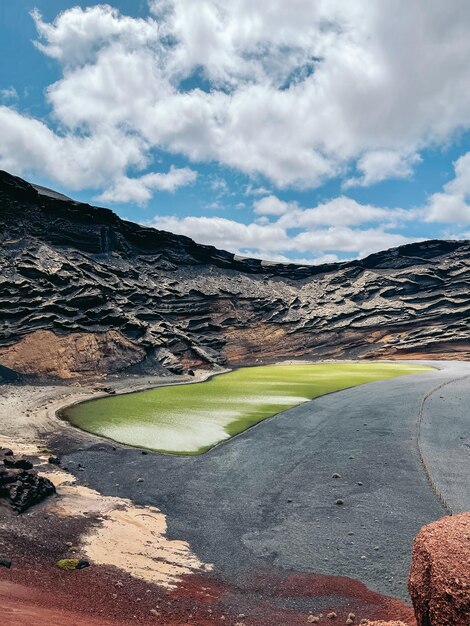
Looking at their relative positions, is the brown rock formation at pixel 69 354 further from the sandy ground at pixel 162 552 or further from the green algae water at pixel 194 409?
the sandy ground at pixel 162 552

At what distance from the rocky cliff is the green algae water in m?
13.1

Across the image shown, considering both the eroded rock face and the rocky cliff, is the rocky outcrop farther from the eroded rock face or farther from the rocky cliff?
the rocky cliff

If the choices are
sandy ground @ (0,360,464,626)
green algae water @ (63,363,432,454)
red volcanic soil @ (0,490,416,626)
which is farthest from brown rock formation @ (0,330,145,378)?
red volcanic soil @ (0,490,416,626)

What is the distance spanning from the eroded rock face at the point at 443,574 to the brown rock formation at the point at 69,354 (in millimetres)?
40083

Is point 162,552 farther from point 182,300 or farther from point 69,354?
point 182,300

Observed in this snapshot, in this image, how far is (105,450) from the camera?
18688mm

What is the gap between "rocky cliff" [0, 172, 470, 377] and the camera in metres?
44.3

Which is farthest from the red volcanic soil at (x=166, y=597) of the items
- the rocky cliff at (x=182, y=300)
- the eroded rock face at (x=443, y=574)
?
the rocky cliff at (x=182, y=300)

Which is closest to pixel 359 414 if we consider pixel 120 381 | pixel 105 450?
pixel 105 450

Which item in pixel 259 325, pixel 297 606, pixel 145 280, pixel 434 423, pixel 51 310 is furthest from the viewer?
pixel 259 325

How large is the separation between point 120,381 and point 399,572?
34.5m

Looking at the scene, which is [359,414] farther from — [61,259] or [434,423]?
[61,259]

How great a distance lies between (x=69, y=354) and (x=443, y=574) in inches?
1658

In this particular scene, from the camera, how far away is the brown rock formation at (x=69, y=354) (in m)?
40.6
